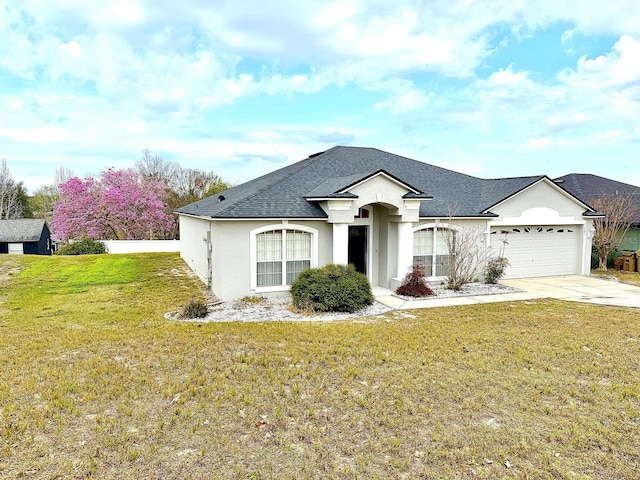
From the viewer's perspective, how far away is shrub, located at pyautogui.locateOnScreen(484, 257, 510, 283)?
16.2 m

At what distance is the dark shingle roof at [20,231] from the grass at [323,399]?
31.3 meters

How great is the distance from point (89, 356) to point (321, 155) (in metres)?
13.6

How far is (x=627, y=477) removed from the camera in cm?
425

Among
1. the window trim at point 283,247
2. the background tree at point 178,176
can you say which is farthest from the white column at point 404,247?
the background tree at point 178,176

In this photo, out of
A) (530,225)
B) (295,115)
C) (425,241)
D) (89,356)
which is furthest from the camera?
(295,115)

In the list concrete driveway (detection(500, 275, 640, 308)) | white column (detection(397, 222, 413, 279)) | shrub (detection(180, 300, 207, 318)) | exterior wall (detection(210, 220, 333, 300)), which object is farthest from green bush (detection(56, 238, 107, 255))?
concrete driveway (detection(500, 275, 640, 308))

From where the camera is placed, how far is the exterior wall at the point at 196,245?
16609 millimetres

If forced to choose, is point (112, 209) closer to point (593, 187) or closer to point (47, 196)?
point (47, 196)

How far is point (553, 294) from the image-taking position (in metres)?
14.4

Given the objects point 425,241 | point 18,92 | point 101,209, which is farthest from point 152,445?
point 101,209

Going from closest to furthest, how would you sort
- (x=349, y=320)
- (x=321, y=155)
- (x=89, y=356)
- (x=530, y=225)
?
(x=89, y=356) → (x=349, y=320) → (x=530, y=225) → (x=321, y=155)

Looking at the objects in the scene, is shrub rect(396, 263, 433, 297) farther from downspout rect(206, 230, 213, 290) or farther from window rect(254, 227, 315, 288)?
downspout rect(206, 230, 213, 290)

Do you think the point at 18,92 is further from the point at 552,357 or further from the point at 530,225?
the point at 530,225

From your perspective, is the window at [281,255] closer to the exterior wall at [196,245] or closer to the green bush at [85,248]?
the exterior wall at [196,245]
